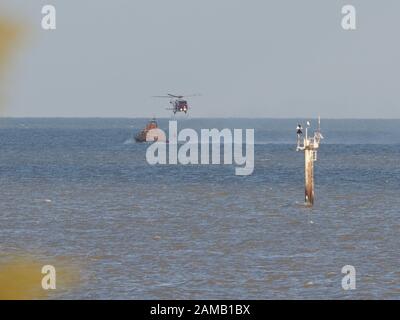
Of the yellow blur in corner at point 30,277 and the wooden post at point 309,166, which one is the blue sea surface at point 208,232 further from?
the wooden post at point 309,166

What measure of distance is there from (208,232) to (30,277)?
18.5m

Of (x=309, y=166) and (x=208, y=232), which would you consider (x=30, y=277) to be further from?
(x=309, y=166)

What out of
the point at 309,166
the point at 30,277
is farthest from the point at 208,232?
the point at 30,277

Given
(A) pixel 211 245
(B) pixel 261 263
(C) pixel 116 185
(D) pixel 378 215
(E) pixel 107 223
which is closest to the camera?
(B) pixel 261 263

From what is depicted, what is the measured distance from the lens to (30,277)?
53719mm

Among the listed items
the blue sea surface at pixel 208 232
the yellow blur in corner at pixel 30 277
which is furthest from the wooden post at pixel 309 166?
the yellow blur in corner at pixel 30 277

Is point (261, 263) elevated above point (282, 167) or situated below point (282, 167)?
below

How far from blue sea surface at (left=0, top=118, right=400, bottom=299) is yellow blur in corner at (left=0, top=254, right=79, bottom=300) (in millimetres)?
529

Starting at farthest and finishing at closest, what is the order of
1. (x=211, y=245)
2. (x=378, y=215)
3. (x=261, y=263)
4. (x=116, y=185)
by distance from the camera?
(x=116, y=185) < (x=378, y=215) < (x=211, y=245) < (x=261, y=263)

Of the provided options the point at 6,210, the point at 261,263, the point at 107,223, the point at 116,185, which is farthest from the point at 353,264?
the point at 116,185
